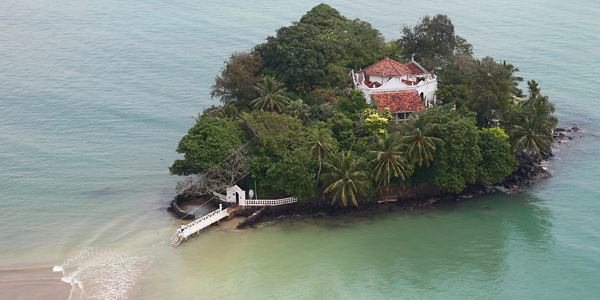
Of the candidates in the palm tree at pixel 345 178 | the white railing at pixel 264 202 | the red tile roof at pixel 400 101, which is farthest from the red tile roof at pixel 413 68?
the white railing at pixel 264 202

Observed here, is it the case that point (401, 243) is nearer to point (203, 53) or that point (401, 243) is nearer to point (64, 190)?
point (64, 190)

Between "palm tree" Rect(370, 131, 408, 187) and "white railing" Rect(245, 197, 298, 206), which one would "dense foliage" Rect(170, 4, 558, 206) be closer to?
"palm tree" Rect(370, 131, 408, 187)

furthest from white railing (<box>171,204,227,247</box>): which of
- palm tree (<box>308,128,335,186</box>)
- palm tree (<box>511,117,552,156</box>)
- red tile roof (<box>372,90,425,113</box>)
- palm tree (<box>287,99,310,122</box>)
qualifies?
palm tree (<box>511,117,552,156</box>)

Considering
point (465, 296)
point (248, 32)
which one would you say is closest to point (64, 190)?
point (465, 296)

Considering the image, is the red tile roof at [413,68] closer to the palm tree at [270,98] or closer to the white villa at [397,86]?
the white villa at [397,86]

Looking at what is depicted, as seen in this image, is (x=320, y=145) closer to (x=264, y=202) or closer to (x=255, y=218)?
(x=264, y=202)

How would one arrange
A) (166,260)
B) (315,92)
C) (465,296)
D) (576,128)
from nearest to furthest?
(465,296) < (166,260) < (315,92) < (576,128)
